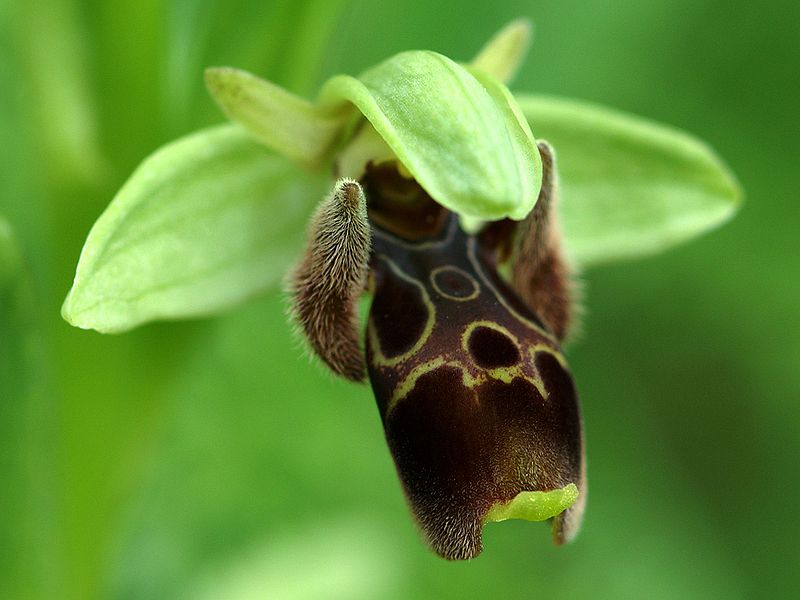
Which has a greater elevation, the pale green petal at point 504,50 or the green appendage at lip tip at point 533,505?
the pale green petal at point 504,50

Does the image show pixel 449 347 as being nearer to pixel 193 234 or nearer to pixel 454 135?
pixel 454 135

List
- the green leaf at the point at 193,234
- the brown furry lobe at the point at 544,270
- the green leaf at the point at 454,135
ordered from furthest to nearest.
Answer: the brown furry lobe at the point at 544,270
the green leaf at the point at 193,234
the green leaf at the point at 454,135

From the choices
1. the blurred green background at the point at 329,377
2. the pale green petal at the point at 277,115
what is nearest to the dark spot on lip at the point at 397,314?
the blurred green background at the point at 329,377

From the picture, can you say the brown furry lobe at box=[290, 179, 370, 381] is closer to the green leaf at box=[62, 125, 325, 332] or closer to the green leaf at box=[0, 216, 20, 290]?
the green leaf at box=[62, 125, 325, 332]

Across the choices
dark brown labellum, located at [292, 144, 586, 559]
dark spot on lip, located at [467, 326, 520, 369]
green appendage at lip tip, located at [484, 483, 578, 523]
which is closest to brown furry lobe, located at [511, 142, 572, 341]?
dark brown labellum, located at [292, 144, 586, 559]

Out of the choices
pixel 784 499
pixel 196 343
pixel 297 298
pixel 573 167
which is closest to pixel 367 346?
pixel 297 298

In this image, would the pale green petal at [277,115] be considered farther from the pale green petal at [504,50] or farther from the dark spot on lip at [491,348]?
the dark spot on lip at [491,348]
